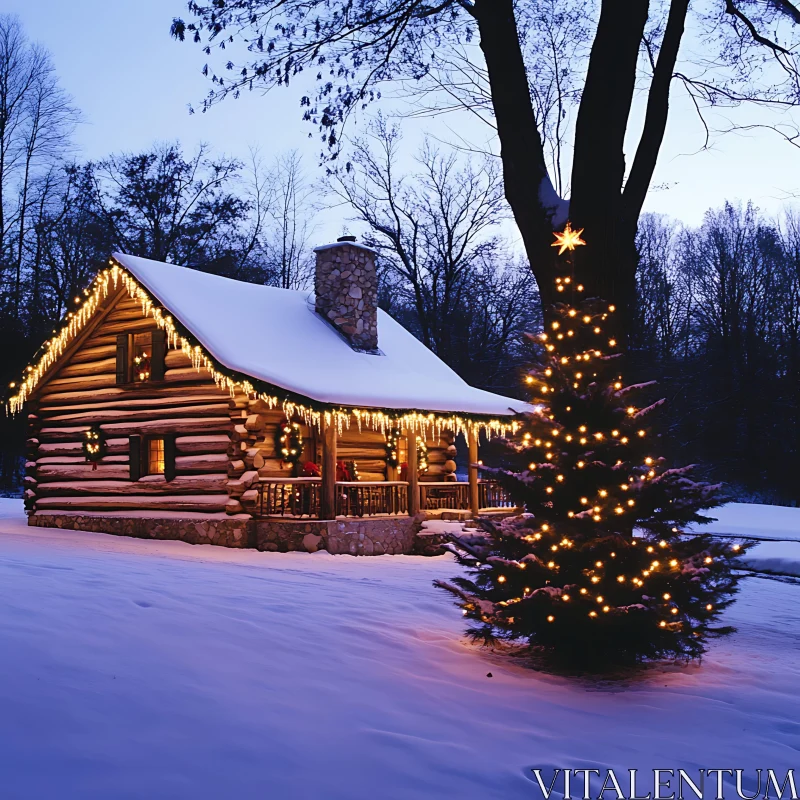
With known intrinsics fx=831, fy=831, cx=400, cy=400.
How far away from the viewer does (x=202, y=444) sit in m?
16.4

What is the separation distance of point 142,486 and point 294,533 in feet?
13.9

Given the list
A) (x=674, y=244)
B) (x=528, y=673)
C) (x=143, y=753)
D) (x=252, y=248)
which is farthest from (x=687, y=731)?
(x=674, y=244)

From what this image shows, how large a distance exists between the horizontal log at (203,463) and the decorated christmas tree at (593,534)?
10.0 meters

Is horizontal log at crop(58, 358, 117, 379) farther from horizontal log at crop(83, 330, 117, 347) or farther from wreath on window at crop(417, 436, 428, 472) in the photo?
wreath on window at crop(417, 436, 428, 472)

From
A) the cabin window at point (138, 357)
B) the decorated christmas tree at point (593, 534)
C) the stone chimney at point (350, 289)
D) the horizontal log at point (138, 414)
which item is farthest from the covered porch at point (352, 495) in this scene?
the decorated christmas tree at point (593, 534)

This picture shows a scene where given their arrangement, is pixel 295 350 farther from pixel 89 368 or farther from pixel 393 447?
pixel 89 368

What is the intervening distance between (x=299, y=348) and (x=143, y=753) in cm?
1389

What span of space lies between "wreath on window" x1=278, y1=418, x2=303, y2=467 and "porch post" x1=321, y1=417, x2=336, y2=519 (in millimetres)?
2075

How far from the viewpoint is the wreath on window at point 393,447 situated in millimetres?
20031

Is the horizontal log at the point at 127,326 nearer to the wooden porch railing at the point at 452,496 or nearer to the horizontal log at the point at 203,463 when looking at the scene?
the horizontal log at the point at 203,463

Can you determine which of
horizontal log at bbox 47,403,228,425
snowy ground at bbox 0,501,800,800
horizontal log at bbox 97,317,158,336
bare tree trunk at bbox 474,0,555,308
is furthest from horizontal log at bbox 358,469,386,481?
bare tree trunk at bbox 474,0,555,308

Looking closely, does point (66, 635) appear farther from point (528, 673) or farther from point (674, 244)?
point (674, 244)

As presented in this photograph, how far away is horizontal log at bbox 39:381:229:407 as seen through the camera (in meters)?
16.4

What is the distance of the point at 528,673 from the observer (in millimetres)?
6379
